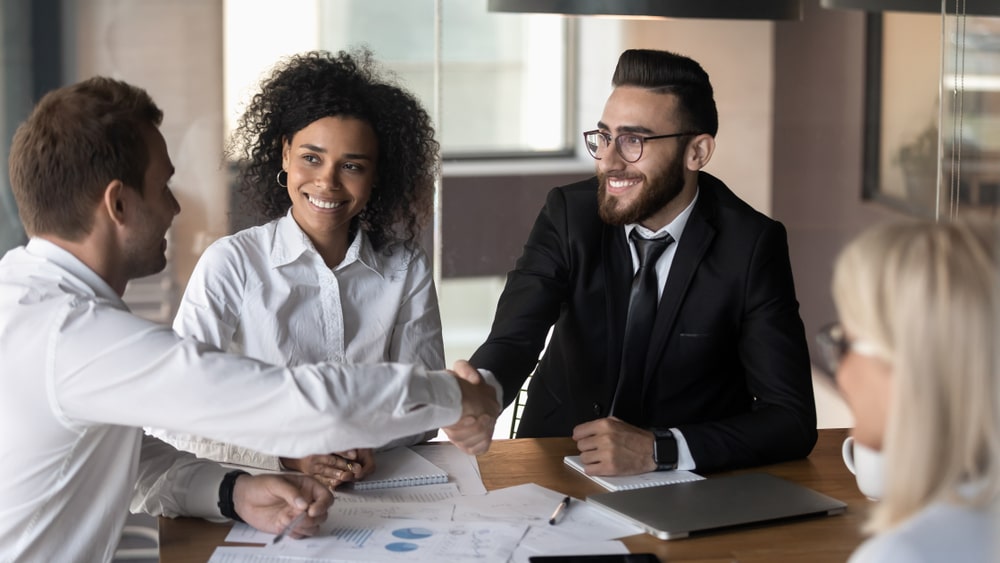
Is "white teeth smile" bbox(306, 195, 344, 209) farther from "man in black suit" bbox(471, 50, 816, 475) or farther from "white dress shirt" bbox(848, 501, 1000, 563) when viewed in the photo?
"white dress shirt" bbox(848, 501, 1000, 563)

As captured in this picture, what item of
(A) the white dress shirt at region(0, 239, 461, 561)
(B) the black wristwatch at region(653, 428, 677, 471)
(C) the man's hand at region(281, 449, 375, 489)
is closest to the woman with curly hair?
(C) the man's hand at region(281, 449, 375, 489)

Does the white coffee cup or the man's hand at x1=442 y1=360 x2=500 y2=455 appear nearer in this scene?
the white coffee cup

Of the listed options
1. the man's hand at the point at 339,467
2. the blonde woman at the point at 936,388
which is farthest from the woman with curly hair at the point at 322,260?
the blonde woman at the point at 936,388

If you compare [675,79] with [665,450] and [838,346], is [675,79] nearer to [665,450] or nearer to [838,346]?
[665,450]

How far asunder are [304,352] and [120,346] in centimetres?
106

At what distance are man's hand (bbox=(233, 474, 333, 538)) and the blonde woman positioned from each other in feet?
3.11

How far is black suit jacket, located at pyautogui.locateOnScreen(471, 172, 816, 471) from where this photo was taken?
263 cm

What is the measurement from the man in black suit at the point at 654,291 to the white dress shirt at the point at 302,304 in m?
0.24

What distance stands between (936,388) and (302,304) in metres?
1.81

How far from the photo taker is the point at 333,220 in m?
2.74

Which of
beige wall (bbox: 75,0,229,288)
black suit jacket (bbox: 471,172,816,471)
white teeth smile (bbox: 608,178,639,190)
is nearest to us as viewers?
black suit jacket (bbox: 471,172,816,471)

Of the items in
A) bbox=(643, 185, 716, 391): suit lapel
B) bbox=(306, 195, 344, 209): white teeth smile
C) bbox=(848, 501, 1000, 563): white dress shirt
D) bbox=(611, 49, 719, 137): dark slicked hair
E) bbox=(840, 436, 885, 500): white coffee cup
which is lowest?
bbox=(840, 436, 885, 500): white coffee cup

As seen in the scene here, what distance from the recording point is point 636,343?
2.79 meters

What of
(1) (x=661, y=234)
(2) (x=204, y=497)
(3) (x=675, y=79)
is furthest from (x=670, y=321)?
(2) (x=204, y=497)
